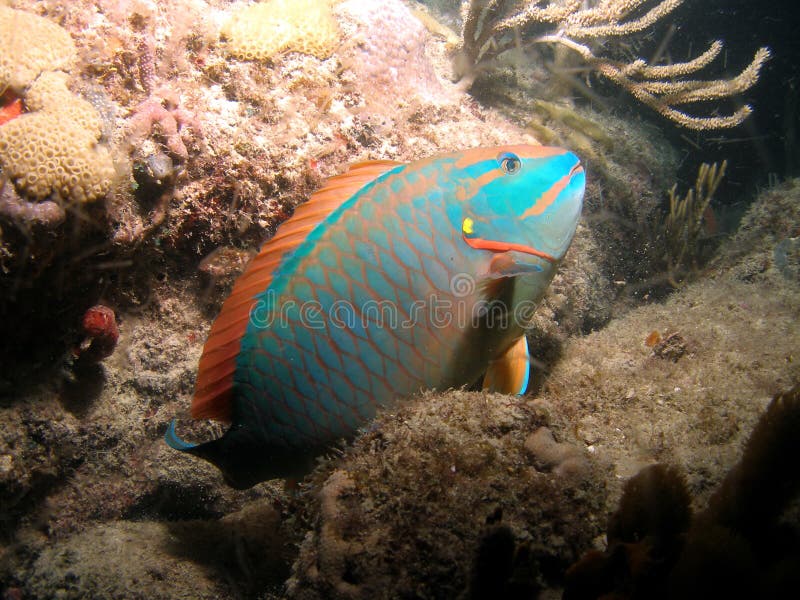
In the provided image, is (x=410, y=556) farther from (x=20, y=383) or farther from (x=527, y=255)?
(x=20, y=383)

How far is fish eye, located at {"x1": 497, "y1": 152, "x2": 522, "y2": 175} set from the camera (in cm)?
220

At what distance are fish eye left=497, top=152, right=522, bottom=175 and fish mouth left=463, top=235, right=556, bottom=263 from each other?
0.39m

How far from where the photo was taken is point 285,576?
276 cm

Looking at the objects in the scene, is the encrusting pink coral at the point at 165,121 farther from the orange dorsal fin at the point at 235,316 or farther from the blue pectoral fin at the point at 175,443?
the blue pectoral fin at the point at 175,443

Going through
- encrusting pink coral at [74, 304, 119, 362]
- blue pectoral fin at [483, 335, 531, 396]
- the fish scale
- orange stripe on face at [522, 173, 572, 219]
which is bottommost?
encrusting pink coral at [74, 304, 119, 362]

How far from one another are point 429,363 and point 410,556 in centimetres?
86

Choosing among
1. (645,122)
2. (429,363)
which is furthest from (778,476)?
(645,122)

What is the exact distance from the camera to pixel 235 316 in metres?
2.06

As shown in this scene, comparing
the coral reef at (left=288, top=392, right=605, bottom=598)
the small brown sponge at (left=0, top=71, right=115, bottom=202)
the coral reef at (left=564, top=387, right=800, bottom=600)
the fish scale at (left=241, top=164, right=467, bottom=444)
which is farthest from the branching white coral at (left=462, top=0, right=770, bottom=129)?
the coral reef at (left=564, top=387, right=800, bottom=600)

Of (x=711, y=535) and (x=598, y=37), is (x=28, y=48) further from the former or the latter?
(x=598, y=37)

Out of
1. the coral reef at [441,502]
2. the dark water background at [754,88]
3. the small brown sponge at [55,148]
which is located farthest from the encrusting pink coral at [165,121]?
the dark water background at [754,88]

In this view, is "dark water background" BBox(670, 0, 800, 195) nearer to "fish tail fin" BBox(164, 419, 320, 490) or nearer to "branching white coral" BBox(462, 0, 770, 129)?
"branching white coral" BBox(462, 0, 770, 129)

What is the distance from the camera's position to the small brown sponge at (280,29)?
10.8 ft

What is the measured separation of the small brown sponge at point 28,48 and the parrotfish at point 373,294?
1.92 m
